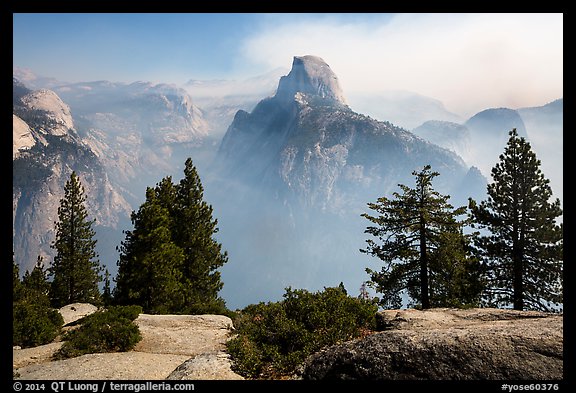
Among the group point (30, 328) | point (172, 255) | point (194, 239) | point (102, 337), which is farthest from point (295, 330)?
point (194, 239)

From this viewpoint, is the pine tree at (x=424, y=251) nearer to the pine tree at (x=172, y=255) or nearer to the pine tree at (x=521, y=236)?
the pine tree at (x=521, y=236)

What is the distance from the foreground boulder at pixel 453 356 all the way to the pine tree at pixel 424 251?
518 inches

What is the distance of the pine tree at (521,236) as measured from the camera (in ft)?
61.7

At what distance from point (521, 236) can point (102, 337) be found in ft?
75.0

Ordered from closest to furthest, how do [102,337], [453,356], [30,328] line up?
[453,356]
[102,337]
[30,328]

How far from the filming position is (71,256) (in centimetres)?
3981

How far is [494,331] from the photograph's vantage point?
642 cm

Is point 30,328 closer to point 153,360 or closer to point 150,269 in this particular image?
point 153,360

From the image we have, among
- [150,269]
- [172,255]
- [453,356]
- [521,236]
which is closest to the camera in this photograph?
[453,356]

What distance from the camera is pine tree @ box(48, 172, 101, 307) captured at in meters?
39.2

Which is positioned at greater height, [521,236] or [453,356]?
[521,236]

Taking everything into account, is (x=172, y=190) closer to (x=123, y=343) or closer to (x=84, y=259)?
(x=123, y=343)
